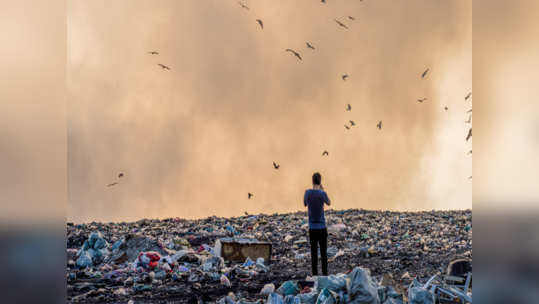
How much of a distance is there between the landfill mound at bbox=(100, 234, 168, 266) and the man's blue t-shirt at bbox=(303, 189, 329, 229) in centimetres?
432

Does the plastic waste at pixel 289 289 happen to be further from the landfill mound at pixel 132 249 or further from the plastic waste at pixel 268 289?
the landfill mound at pixel 132 249

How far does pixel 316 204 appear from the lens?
5320 millimetres

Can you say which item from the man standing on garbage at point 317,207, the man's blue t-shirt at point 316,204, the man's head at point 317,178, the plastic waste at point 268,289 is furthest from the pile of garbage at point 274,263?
the man's head at point 317,178

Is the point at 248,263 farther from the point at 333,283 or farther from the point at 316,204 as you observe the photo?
the point at 333,283

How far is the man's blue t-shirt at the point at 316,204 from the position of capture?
5.32 m

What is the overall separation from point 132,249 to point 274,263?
3189mm

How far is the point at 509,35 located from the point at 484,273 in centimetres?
99

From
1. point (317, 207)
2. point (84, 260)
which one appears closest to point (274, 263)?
point (317, 207)

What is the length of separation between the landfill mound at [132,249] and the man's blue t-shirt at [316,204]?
4315 millimetres

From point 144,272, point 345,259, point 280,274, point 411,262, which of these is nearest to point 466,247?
point 411,262

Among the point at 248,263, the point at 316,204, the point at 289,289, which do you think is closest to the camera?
the point at 289,289

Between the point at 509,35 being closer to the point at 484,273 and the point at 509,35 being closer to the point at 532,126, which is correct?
the point at 532,126

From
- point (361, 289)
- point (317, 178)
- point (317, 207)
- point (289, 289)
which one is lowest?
point (289, 289)

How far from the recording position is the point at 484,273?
1.53 meters
